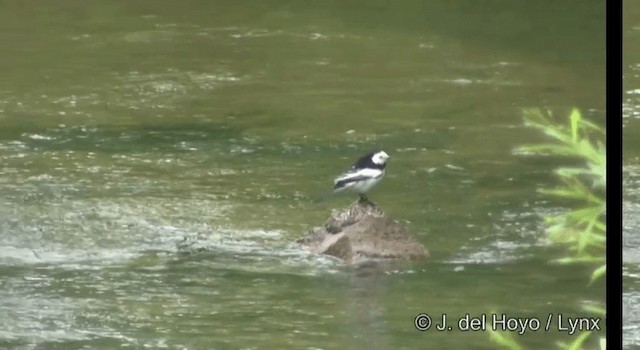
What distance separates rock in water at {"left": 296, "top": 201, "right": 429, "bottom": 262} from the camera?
15.8 ft

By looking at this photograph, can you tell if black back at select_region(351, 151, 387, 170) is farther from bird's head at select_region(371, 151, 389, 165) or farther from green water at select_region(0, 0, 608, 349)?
green water at select_region(0, 0, 608, 349)

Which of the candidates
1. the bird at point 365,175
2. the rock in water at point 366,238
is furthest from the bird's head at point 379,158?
the rock in water at point 366,238

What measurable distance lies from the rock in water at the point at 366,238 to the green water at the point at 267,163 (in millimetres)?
79

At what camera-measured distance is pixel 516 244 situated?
5.08 m

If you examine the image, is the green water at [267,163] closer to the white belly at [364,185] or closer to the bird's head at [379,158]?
the white belly at [364,185]

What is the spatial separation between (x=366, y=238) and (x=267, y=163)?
1238 millimetres

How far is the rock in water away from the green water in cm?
8

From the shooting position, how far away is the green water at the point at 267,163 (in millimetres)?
4500

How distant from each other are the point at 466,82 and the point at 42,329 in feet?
11.4

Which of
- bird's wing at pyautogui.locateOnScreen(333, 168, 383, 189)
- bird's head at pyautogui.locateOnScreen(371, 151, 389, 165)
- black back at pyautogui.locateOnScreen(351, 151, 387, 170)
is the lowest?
bird's wing at pyautogui.locateOnScreen(333, 168, 383, 189)

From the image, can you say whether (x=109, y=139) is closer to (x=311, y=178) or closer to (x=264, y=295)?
(x=311, y=178)

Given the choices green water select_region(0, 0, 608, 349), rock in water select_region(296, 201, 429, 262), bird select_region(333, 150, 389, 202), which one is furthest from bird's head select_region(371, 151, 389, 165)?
green water select_region(0, 0, 608, 349)

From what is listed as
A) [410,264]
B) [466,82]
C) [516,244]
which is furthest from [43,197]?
[466,82]

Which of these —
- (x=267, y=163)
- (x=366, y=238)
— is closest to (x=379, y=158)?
(x=366, y=238)
